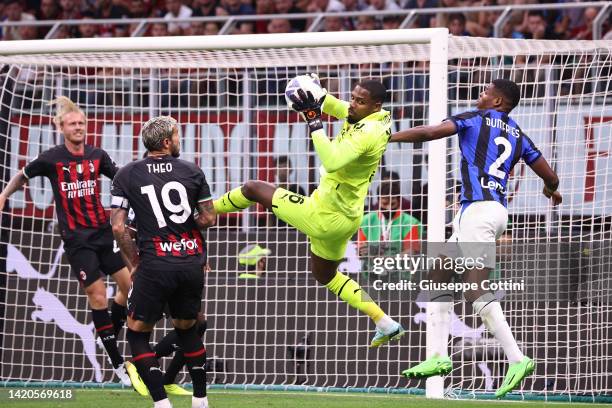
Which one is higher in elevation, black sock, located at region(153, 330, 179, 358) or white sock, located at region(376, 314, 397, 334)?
white sock, located at region(376, 314, 397, 334)

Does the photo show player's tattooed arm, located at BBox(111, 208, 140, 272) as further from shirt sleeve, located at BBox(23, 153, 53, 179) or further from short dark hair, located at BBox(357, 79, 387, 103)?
shirt sleeve, located at BBox(23, 153, 53, 179)

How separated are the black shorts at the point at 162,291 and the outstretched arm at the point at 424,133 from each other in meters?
1.81

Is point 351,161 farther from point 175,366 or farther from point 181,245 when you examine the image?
point 175,366

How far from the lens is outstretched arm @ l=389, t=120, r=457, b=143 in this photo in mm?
8266

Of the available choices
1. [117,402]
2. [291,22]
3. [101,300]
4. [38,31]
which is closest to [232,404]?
[117,402]

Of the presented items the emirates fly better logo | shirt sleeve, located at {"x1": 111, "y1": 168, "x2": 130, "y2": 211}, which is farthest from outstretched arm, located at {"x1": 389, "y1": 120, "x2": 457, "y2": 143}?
shirt sleeve, located at {"x1": 111, "y1": 168, "x2": 130, "y2": 211}

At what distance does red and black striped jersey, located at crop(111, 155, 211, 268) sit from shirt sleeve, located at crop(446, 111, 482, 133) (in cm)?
208

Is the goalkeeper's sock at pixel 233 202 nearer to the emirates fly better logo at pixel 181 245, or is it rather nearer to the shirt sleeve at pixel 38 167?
the emirates fly better logo at pixel 181 245

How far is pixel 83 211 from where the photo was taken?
1016cm

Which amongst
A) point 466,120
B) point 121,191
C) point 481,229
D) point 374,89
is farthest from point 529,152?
point 121,191

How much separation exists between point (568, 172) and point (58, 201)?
495cm

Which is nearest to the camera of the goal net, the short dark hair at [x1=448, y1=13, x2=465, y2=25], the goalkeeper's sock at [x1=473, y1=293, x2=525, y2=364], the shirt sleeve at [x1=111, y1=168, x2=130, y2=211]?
the shirt sleeve at [x1=111, y1=168, x2=130, y2=211]

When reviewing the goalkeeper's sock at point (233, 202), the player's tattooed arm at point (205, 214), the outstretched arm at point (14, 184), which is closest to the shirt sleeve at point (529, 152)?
the goalkeeper's sock at point (233, 202)

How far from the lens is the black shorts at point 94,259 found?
10.1 meters
